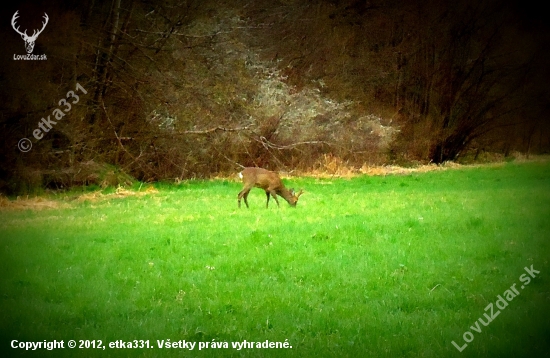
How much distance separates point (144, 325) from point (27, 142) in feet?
42.0

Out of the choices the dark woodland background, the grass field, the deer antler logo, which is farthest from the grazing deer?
the deer antler logo

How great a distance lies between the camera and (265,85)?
27.1 meters

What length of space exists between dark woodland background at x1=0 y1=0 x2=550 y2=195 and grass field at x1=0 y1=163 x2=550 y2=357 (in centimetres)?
519

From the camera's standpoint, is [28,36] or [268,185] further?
[28,36]

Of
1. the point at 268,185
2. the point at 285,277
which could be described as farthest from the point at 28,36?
the point at 285,277

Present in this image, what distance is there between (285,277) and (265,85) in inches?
760

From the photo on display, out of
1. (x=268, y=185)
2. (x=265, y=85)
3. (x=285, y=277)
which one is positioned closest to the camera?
(x=285, y=277)

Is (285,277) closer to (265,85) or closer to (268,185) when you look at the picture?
(268,185)

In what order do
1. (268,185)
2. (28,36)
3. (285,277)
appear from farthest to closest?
(28,36) < (268,185) < (285,277)

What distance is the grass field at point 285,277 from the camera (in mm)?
6371

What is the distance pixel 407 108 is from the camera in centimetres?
3316

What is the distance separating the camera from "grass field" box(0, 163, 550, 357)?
6.37m

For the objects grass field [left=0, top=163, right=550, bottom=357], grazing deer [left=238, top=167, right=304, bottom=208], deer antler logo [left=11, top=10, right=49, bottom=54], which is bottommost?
grass field [left=0, top=163, right=550, bottom=357]

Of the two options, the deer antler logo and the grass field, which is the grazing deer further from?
the deer antler logo
